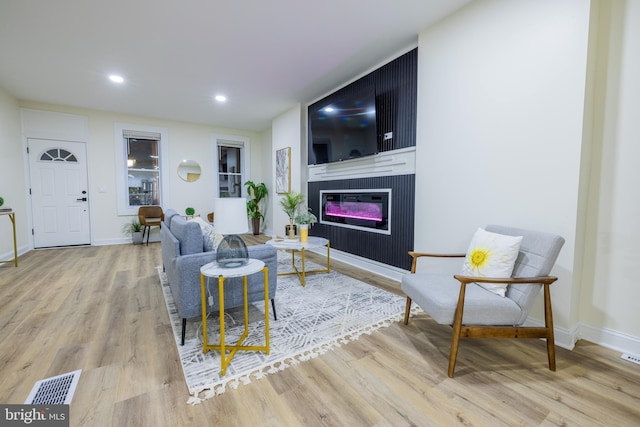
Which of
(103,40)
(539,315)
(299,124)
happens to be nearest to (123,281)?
(103,40)

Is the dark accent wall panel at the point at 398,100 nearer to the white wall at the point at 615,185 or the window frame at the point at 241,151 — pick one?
the white wall at the point at 615,185

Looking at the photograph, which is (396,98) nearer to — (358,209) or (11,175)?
(358,209)

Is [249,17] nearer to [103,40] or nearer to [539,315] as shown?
[103,40]

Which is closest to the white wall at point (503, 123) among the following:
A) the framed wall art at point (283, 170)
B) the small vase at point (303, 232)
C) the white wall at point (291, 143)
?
the small vase at point (303, 232)

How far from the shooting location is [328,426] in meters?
1.24

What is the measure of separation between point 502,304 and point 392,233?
171 cm

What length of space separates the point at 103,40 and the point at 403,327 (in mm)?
4119

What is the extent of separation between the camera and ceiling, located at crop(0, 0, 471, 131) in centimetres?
240

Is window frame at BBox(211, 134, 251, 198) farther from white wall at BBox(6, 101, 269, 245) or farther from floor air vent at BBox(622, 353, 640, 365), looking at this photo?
floor air vent at BBox(622, 353, 640, 365)

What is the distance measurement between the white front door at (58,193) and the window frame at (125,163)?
1.69 ft

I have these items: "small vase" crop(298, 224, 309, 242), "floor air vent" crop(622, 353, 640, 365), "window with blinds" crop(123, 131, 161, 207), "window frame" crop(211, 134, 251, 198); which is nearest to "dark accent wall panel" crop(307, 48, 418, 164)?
"small vase" crop(298, 224, 309, 242)

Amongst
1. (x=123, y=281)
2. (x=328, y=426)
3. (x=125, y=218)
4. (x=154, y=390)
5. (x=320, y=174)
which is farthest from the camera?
(x=125, y=218)

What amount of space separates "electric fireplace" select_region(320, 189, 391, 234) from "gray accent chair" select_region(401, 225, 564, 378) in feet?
5.43

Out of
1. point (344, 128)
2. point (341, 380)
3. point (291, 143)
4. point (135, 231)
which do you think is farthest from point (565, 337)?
point (135, 231)
